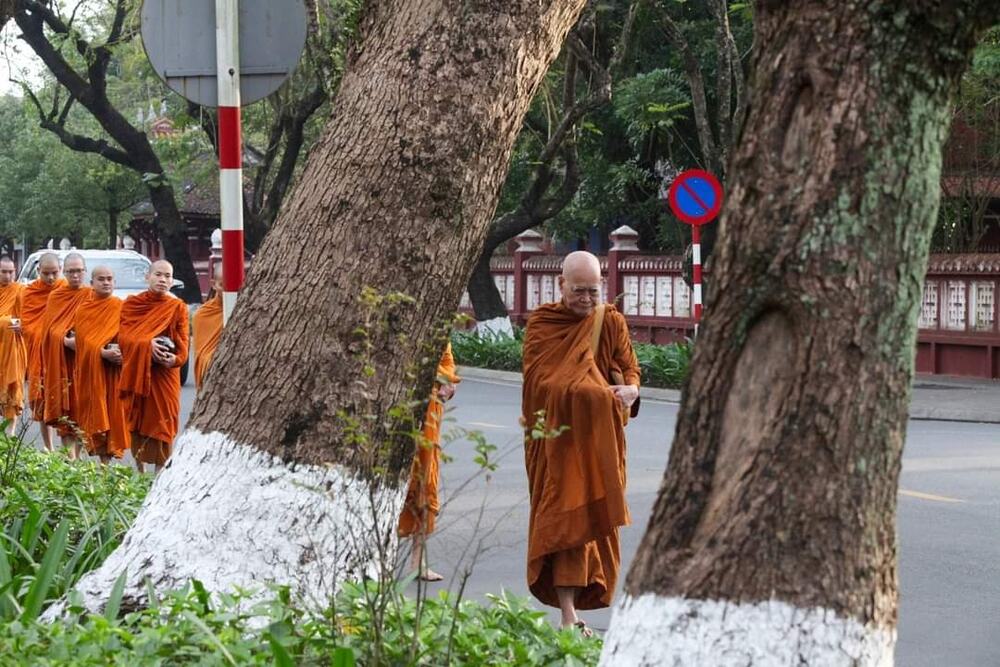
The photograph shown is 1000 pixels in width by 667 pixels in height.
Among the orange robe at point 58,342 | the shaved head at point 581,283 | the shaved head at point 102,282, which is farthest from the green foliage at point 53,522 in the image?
the orange robe at point 58,342

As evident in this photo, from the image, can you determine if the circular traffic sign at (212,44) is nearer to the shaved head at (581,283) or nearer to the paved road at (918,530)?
the shaved head at (581,283)

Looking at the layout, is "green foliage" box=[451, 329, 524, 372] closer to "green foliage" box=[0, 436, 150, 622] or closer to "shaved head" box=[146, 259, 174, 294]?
"shaved head" box=[146, 259, 174, 294]

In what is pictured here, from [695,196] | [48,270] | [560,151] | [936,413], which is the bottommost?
[936,413]

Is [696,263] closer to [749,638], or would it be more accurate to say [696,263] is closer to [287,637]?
[287,637]

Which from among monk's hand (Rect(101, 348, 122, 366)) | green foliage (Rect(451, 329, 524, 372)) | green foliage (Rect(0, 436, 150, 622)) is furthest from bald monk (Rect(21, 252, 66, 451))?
green foliage (Rect(451, 329, 524, 372))

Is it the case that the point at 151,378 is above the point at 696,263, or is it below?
below

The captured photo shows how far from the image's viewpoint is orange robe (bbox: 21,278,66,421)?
14.3 metres

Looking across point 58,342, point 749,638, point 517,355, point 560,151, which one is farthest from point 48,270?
point 560,151

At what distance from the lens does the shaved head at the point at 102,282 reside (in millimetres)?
13727

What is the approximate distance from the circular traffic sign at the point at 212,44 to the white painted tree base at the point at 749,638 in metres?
4.32

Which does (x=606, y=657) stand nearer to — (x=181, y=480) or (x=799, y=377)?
(x=799, y=377)

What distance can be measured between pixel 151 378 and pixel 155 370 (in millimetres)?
123

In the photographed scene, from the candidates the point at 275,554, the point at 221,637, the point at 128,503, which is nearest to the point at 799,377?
the point at 221,637

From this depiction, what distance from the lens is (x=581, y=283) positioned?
325 inches
